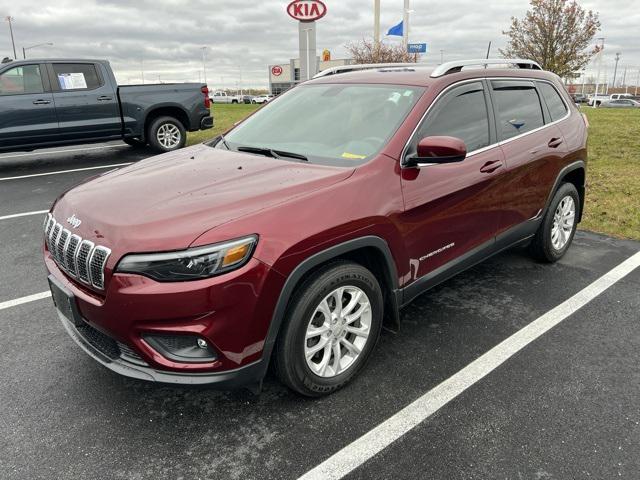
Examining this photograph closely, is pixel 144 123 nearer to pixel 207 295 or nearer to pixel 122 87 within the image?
pixel 122 87

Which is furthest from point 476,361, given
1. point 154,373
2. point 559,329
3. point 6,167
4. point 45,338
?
point 6,167

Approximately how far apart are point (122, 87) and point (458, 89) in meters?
8.35

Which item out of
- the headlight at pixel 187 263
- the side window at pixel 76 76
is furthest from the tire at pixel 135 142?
the headlight at pixel 187 263

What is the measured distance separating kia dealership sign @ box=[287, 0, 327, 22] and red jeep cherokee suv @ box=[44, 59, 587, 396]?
33.2ft

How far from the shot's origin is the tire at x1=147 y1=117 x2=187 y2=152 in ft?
34.1

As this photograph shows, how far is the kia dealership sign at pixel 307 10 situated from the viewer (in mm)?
12930

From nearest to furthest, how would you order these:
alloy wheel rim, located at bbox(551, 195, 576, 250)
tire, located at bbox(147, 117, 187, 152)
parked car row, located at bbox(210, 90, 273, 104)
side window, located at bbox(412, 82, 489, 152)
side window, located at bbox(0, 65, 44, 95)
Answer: side window, located at bbox(412, 82, 489, 152)
alloy wheel rim, located at bbox(551, 195, 576, 250)
side window, located at bbox(0, 65, 44, 95)
tire, located at bbox(147, 117, 187, 152)
parked car row, located at bbox(210, 90, 273, 104)

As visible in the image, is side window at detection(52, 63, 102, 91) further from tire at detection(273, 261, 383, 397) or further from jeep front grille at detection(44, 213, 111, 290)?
tire at detection(273, 261, 383, 397)

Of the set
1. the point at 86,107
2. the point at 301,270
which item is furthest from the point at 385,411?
the point at 86,107

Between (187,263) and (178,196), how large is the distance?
0.51 m

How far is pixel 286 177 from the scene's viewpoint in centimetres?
269

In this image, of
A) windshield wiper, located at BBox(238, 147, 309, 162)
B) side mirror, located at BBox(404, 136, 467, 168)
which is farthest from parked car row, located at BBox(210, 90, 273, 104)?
side mirror, located at BBox(404, 136, 467, 168)

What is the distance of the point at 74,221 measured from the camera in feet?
8.37

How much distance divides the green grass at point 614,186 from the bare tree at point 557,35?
41.9 feet
